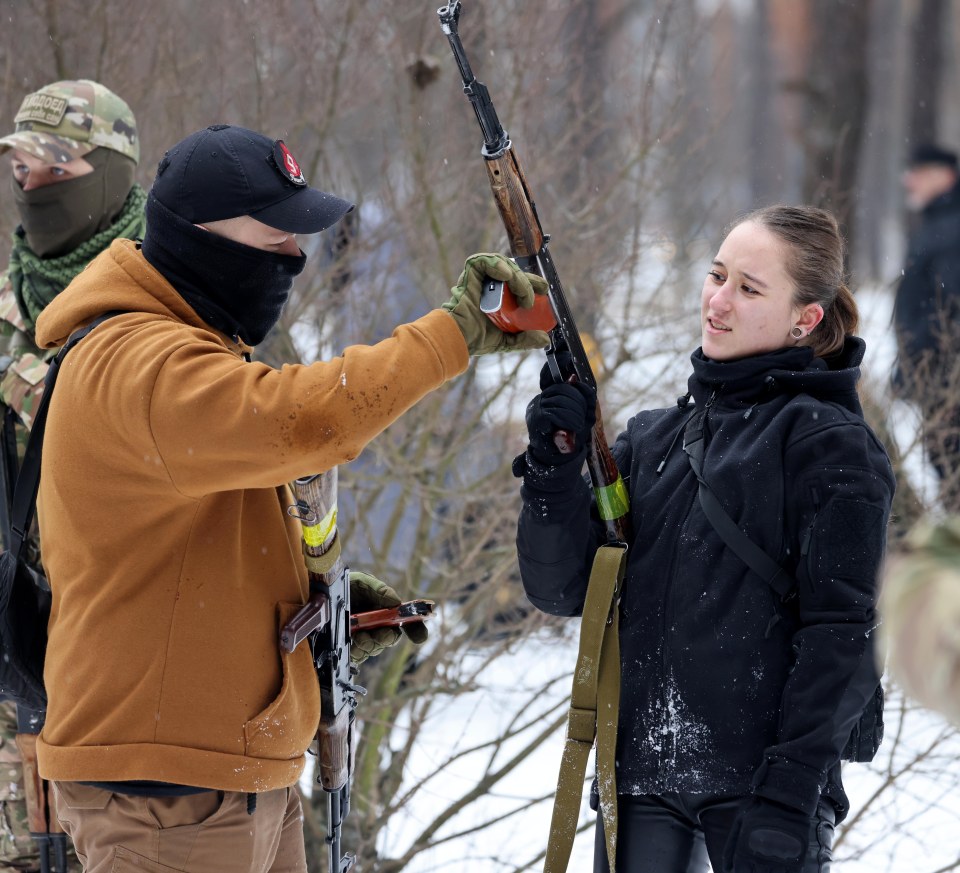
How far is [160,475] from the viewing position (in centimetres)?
215

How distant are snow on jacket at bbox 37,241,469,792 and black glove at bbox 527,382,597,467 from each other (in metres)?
0.39

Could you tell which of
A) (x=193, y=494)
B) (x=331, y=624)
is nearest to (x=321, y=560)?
(x=331, y=624)

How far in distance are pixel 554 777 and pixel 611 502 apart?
3.22 m

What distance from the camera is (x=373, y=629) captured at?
116 inches

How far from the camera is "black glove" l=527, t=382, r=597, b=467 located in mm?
2592

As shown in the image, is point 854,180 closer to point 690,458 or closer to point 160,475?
point 690,458

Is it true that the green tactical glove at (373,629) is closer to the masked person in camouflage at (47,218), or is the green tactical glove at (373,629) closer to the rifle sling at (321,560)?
the rifle sling at (321,560)

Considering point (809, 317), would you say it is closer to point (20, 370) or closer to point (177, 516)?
point (177, 516)

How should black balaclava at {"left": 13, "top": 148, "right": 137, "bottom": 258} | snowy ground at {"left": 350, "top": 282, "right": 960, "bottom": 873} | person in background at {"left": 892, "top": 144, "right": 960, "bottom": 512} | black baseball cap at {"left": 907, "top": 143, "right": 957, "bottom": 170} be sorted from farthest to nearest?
black baseball cap at {"left": 907, "top": 143, "right": 957, "bottom": 170}, person in background at {"left": 892, "top": 144, "right": 960, "bottom": 512}, snowy ground at {"left": 350, "top": 282, "right": 960, "bottom": 873}, black balaclava at {"left": 13, "top": 148, "right": 137, "bottom": 258}

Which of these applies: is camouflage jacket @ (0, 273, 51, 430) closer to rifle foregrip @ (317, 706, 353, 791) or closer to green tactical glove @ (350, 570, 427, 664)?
green tactical glove @ (350, 570, 427, 664)

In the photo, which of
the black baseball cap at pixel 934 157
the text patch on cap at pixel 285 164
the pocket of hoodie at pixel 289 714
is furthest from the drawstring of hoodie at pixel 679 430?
the black baseball cap at pixel 934 157

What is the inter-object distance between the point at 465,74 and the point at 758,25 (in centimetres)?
1621

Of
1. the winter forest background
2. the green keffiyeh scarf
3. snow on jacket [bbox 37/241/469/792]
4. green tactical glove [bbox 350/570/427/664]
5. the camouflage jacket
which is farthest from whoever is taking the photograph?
the winter forest background

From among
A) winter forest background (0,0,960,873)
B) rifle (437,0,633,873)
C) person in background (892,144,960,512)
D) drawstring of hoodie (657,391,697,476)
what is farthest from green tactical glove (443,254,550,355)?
person in background (892,144,960,512)
